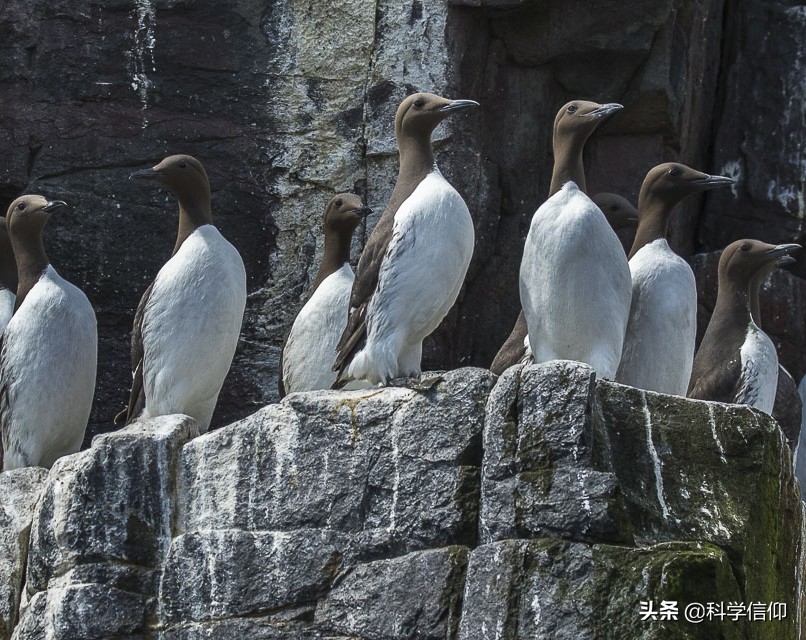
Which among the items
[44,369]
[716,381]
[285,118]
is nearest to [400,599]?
[44,369]

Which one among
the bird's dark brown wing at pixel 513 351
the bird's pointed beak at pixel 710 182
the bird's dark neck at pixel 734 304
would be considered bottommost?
the bird's dark brown wing at pixel 513 351

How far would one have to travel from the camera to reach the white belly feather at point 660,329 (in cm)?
977

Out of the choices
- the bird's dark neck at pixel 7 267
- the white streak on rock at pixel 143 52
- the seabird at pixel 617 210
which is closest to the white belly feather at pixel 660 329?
the seabird at pixel 617 210

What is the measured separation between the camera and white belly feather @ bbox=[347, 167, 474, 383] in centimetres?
873

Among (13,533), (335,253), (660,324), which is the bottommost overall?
(13,533)

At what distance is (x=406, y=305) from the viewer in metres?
8.75

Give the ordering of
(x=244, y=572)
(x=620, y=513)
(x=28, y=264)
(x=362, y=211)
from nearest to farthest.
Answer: (x=620, y=513) → (x=244, y=572) → (x=28, y=264) → (x=362, y=211)

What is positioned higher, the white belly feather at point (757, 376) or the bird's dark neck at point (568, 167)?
the bird's dark neck at point (568, 167)

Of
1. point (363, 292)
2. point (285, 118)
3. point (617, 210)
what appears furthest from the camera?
point (285, 118)

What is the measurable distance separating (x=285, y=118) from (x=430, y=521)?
5547 mm

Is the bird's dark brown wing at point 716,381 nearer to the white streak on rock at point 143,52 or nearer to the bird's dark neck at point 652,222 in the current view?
the bird's dark neck at point 652,222

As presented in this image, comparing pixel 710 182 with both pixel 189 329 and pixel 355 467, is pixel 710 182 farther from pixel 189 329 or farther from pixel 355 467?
pixel 355 467

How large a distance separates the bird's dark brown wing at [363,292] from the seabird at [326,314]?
1.40 metres

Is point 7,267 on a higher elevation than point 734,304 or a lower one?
lower
